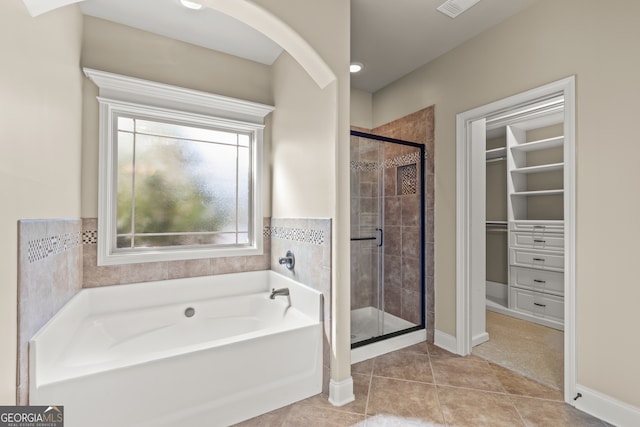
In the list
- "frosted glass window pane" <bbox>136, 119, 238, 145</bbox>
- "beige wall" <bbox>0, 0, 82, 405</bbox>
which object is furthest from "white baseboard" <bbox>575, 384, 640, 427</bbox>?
"frosted glass window pane" <bbox>136, 119, 238, 145</bbox>

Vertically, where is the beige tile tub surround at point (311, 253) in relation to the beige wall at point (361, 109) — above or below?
below

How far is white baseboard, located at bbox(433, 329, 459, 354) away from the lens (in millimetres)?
2562

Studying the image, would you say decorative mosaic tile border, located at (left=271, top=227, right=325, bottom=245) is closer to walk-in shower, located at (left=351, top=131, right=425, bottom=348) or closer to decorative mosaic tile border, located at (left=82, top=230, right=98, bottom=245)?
walk-in shower, located at (left=351, top=131, right=425, bottom=348)

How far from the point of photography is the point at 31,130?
133cm

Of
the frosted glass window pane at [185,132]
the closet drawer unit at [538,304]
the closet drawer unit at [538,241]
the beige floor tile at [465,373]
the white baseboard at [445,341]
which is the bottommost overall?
the beige floor tile at [465,373]

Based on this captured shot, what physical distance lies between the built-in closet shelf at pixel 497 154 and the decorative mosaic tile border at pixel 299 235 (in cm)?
312

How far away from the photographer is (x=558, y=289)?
10.6 ft

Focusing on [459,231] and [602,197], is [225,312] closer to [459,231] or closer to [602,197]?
[459,231]

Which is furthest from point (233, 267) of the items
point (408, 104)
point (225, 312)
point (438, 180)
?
point (408, 104)

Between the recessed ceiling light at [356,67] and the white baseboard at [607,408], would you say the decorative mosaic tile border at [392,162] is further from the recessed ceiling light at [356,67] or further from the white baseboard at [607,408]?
the white baseboard at [607,408]

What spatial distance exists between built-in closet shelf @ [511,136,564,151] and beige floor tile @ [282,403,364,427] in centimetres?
352

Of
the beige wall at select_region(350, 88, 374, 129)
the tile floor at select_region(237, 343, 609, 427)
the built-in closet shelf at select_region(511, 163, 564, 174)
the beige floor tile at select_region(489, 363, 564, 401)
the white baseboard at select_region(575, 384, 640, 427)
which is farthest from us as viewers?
the beige wall at select_region(350, 88, 374, 129)

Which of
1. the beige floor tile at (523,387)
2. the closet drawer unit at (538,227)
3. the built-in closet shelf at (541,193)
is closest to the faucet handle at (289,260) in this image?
the beige floor tile at (523,387)

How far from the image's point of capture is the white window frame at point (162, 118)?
7.14ft
